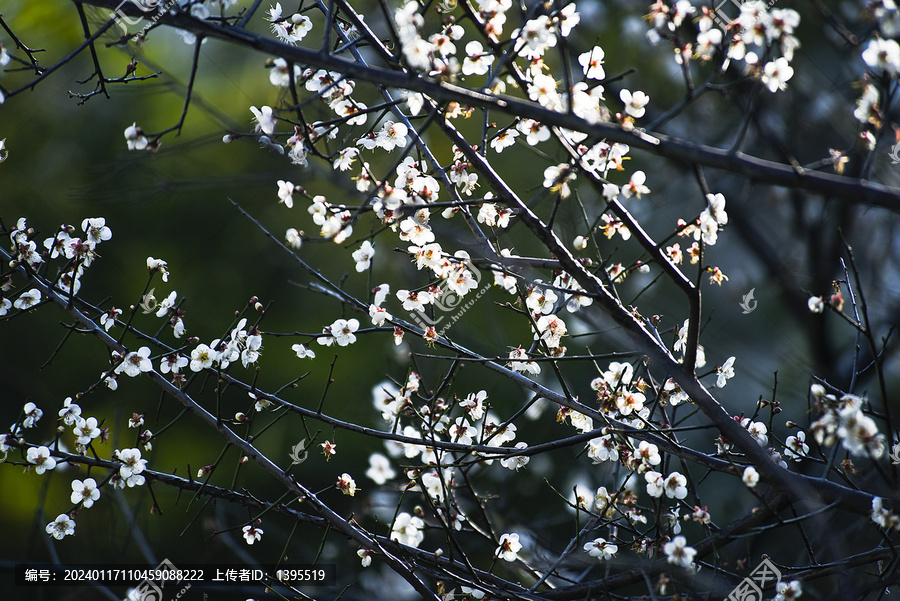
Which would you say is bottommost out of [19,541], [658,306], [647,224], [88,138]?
[19,541]

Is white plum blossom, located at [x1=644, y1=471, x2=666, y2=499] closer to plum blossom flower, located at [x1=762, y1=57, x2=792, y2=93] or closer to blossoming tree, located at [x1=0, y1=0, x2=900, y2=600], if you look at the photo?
blossoming tree, located at [x1=0, y1=0, x2=900, y2=600]

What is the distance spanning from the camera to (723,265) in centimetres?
469

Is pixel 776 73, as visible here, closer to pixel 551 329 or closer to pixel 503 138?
pixel 503 138

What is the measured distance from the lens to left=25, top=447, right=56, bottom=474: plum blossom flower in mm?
1646

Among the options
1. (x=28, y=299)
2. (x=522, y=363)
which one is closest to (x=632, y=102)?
(x=522, y=363)

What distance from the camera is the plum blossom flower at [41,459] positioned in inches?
64.8

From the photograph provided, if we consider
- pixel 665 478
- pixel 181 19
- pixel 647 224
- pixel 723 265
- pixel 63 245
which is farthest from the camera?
pixel 723 265

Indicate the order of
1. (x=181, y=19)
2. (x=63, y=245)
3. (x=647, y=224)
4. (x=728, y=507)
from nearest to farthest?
(x=181, y=19)
(x=63, y=245)
(x=728, y=507)
(x=647, y=224)

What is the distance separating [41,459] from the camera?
1.66 meters

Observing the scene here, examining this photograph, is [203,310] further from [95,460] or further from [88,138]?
[95,460]

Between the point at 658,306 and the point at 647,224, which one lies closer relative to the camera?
the point at 658,306

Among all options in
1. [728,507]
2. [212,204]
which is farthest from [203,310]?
[728,507]

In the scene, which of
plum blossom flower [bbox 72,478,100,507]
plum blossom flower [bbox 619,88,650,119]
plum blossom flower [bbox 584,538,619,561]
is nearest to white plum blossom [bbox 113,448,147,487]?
plum blossom flower [bbox 72,478,100,507]

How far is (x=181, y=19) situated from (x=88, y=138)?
3917 millimetres
